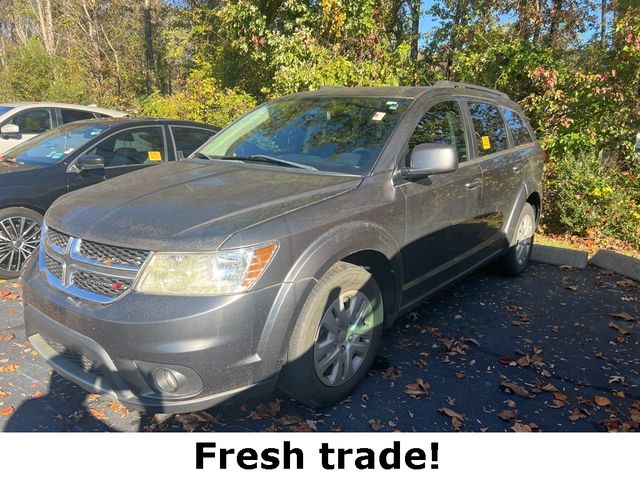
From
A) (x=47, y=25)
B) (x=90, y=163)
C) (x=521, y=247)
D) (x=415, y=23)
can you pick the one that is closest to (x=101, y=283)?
(x=90, y=163)

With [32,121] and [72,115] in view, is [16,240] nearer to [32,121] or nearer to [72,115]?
[32,121]

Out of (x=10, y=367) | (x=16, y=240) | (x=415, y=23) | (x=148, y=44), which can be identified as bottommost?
(x=10, y=367)

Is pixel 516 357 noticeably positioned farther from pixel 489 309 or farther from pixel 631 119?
pixel 631 119

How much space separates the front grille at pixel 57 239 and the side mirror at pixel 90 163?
2470 millimetres

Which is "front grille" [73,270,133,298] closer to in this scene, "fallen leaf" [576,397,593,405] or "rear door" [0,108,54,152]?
"fallen leaf" [576,397,593,405]

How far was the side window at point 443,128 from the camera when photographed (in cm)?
362

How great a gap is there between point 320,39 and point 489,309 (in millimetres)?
6505

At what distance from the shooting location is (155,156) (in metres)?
6.01

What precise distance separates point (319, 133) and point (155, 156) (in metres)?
3.08

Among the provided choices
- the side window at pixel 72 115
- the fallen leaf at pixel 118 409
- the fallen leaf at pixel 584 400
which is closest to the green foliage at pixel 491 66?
the side window at pixel 72 115

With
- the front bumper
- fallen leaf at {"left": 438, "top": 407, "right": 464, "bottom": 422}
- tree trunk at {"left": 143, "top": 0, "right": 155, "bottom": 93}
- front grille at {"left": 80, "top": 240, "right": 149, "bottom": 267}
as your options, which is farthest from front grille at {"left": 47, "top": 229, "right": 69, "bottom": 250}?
tree trunk at {"left": 143, "top": 0, "right": 155, "bottom": 93}

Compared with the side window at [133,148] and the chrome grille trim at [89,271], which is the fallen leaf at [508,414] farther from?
the side window at [133,148]

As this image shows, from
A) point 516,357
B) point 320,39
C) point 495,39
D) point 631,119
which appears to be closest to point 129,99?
point 320,39

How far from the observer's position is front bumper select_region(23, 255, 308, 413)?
2.29 m
